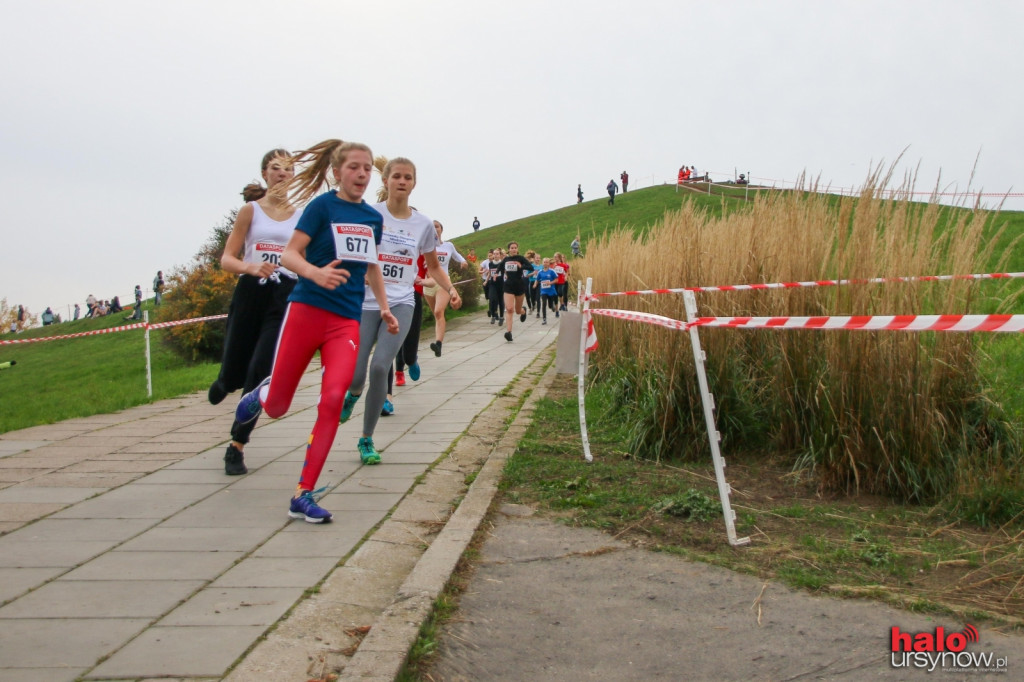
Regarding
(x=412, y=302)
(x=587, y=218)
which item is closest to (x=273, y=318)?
(x=412, y=302)

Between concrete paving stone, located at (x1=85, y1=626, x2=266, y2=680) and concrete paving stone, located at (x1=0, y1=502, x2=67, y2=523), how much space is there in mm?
2055

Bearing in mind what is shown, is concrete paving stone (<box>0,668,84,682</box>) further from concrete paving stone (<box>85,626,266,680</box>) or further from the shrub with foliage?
the shrub with foliage

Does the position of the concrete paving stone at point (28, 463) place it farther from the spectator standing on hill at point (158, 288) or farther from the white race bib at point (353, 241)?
the spectator standing on hill at point (158, 288)

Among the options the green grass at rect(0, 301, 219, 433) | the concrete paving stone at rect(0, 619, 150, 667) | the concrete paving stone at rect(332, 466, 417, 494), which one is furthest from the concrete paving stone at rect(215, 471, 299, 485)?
the green grass at rect(0, 301, 219, 433)

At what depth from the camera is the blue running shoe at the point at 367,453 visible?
634 cm

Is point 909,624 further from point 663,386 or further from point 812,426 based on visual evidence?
point 663,386

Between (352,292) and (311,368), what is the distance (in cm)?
851

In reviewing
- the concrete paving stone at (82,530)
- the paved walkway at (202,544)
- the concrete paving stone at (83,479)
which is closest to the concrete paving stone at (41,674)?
the paved walkway at (202,544)

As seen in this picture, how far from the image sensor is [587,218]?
6681cm

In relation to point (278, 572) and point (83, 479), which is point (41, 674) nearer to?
point (278, 572)

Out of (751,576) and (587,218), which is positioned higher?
(587,218)

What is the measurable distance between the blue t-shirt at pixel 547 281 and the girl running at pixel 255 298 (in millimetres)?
18031

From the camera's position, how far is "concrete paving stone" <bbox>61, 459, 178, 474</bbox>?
622 cm

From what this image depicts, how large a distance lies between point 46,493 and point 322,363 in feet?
6.52
